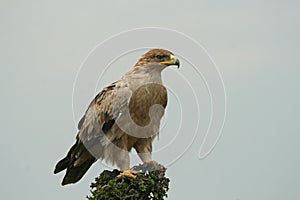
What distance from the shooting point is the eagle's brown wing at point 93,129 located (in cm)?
938

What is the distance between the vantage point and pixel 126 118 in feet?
30.4

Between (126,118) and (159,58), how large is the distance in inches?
42.2

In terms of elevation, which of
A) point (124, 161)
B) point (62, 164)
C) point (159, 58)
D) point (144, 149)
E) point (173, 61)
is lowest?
point (124, 161)

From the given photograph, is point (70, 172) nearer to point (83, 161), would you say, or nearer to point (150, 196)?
point (83, 161)

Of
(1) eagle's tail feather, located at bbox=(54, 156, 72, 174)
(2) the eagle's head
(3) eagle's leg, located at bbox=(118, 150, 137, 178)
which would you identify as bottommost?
(3) eagle's leg, located at bbox=(118, 150, 137, 178)

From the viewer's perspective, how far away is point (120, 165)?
938 centimetres

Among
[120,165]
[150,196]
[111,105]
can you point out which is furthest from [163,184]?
[111,105]

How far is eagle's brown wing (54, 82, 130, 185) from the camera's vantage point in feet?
30.8

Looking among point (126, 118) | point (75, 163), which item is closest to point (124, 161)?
point (126, 118)

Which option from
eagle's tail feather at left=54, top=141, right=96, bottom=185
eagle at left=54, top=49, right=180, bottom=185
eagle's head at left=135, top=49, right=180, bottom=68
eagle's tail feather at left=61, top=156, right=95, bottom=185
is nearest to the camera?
eagle at left=54, top=49, right=180, bottom=185

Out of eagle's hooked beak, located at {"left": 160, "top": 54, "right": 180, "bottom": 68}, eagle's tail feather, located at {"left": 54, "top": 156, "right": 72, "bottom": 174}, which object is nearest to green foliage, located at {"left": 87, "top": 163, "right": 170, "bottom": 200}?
eagle's tail feather, located at {"left": 54, "top": 156, "right": 72, "bottom": 174}

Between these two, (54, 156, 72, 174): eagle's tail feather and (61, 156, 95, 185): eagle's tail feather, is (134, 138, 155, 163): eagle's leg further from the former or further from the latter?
(54, 156, 72, 174): eagle's tail feather

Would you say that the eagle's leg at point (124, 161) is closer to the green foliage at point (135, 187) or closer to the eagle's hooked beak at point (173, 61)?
the green foliage at point (135, 187)

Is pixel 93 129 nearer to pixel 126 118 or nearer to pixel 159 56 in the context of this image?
pixel 126 118
